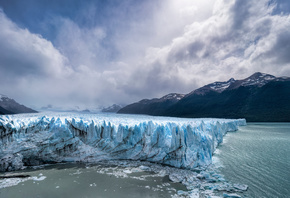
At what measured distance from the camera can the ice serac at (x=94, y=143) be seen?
948 centimetres

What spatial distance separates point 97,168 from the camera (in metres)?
9.42

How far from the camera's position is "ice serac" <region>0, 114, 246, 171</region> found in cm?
948

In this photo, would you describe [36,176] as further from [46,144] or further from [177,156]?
[177,156]

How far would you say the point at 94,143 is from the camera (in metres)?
11.2

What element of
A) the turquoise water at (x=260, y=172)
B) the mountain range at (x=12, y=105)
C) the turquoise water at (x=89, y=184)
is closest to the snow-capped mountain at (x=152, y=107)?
the mountain range at (x=12, y=105)

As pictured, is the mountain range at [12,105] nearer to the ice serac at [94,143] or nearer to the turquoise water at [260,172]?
the ice serac at [94,143]

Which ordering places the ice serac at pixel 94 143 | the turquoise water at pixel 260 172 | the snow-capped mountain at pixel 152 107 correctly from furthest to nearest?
1. the snow-capped mountain at pixel 152 107
2. the ice serac at pixel 94 143
3. the turquoise water at pixel 260 172

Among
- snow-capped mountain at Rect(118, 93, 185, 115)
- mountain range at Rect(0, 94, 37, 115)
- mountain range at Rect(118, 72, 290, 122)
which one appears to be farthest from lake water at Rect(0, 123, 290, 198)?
mountain range at Rect(0, 94, 37, 115)

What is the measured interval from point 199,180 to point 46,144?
10962 mm

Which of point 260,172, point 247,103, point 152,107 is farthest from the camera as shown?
point 152,107

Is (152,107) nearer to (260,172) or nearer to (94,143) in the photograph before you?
(94,143)

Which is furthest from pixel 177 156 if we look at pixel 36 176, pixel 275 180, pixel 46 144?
pixel 46 144

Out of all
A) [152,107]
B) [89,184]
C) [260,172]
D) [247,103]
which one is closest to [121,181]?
[89,184]

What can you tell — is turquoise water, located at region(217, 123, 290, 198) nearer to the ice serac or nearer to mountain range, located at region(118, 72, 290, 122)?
the ice serac
